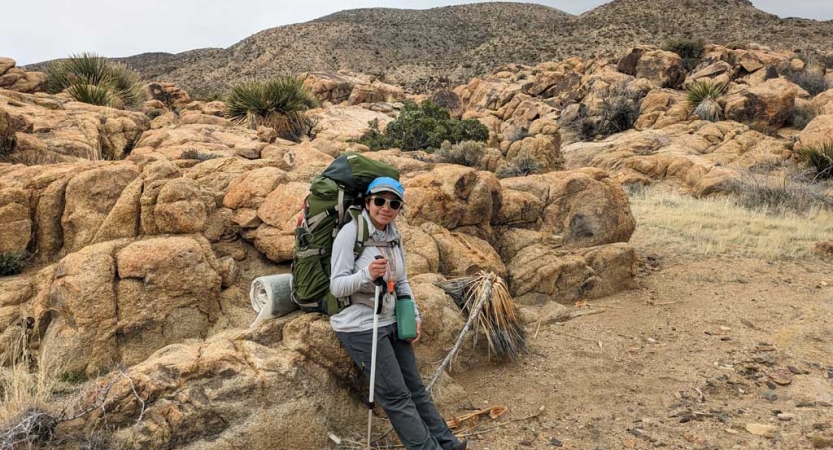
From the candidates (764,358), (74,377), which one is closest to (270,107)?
(74,377)

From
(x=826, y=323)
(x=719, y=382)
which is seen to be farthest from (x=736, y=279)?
(x=719, y=382)

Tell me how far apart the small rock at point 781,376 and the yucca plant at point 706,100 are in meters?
19.6

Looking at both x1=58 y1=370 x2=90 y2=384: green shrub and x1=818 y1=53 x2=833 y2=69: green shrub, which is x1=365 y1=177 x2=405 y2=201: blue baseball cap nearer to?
x1=58 y1=370 x2=90 y2=384: green shrub

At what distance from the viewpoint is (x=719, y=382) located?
203 inches

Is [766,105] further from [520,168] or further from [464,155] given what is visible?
[464,155]

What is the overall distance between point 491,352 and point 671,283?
4385 millimetres

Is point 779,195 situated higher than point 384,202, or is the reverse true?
point 384,202

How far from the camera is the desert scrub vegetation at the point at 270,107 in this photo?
15.8 meters

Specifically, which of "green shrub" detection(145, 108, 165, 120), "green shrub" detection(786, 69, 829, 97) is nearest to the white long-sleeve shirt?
"green shrub" detection(145, 108, 165, 120)

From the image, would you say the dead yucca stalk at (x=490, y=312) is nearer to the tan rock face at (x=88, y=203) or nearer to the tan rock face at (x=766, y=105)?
the tan rock face at (x=88, y=203)

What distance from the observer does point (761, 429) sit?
4223 mm

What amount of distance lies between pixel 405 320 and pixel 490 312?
1.93 meters

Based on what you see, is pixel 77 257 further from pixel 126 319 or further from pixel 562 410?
pixel 562 410

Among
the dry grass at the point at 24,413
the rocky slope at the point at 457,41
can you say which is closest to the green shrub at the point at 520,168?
the dry grass at the point at 24,413
